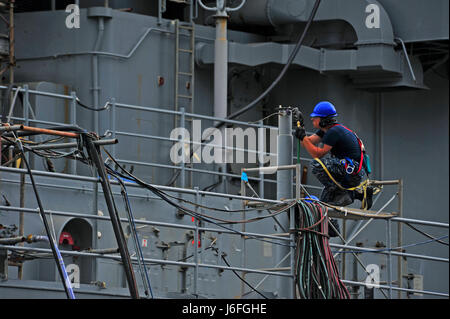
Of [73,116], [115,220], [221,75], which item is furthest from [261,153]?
[115,220]

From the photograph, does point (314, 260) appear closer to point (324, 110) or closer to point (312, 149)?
point (312, 149)

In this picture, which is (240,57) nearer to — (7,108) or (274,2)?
(274,2)

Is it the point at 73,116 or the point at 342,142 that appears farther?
the point at 73,116

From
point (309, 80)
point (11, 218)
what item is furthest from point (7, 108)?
point (309, 80)

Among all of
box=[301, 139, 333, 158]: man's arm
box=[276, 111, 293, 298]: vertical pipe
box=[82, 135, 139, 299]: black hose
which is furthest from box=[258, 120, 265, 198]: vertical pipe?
box=[82, 135, 139, 299]: black hose

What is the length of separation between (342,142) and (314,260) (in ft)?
4.11

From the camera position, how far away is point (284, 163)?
372 inches

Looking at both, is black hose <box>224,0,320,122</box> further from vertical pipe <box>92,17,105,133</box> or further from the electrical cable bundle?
the electrical cable bundle

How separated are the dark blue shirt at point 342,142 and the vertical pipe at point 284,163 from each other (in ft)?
2.44

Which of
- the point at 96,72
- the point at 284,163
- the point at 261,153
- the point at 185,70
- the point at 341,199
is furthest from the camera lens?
the point at 185,70

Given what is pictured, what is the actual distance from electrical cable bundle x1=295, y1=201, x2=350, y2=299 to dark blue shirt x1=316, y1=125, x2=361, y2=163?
82cm

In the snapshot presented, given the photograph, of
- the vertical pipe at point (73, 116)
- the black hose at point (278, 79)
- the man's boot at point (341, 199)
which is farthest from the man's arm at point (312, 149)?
the black hose at point (278, 79)

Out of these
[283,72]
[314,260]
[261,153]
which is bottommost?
[314,260]

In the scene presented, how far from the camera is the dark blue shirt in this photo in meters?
10.1
